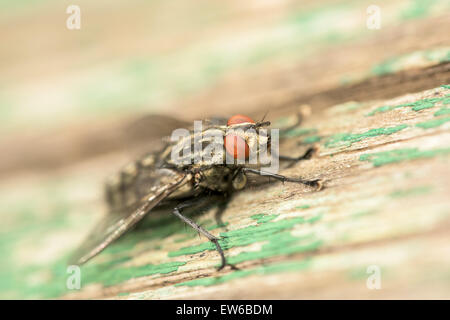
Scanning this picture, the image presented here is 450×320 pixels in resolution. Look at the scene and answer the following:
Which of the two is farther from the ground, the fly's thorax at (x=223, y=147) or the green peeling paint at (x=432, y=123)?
the fly's thorax at (x=223, y=147)

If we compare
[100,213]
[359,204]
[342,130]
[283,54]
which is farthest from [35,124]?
[359,204]

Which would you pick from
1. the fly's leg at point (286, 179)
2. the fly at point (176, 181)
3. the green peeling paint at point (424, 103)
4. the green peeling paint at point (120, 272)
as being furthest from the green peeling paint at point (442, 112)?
the green peeling paint at point (120, 272)

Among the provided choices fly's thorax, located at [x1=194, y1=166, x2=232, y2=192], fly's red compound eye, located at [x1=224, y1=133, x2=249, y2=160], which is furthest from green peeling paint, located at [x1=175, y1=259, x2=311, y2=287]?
fly's red compound eye, located at [x1=224, y1=133, x2=249, y2=160]

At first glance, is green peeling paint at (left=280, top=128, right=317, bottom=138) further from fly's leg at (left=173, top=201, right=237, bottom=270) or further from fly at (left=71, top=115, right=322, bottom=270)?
fly's leg at (left=173, top=201, right=237, bottom=270)

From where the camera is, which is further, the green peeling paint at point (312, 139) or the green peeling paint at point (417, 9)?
the green peeling paint at point (417, 9)

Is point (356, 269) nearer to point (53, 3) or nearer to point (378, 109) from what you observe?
point (378, 109)

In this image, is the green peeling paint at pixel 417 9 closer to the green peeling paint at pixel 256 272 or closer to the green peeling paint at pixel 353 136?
the green peeling paint at pixel 353 136

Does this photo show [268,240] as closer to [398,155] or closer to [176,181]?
[398,155]
